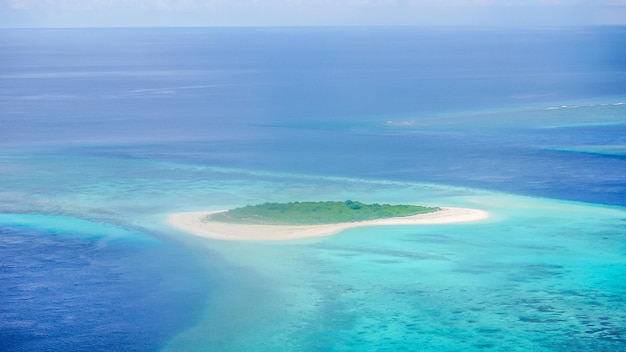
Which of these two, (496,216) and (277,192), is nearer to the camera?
(496,216)

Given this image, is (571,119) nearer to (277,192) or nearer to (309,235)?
(277,192)

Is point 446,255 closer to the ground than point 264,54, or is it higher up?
closer to the ground

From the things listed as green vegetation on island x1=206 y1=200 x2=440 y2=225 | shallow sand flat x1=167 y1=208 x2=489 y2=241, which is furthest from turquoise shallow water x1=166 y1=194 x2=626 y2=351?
green vegetation on island x1=206 y1=200 x2=440 y2=225

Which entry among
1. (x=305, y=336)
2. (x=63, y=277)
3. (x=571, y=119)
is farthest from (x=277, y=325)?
(x=571, y=119)

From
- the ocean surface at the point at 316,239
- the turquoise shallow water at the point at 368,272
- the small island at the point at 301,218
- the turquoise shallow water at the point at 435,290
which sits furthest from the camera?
the small island at the point at 301,218

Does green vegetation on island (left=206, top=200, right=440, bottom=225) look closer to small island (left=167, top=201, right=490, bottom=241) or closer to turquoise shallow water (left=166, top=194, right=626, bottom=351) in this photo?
small island (left=167, top=201, right=490, bottom=241)

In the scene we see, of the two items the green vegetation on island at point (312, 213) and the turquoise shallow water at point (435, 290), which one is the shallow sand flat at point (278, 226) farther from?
the turquoise shallow water at point (435, 290)

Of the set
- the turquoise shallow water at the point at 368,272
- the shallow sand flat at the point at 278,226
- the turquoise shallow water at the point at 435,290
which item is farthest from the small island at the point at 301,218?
the turquoise shallow water at the point at 435,290
